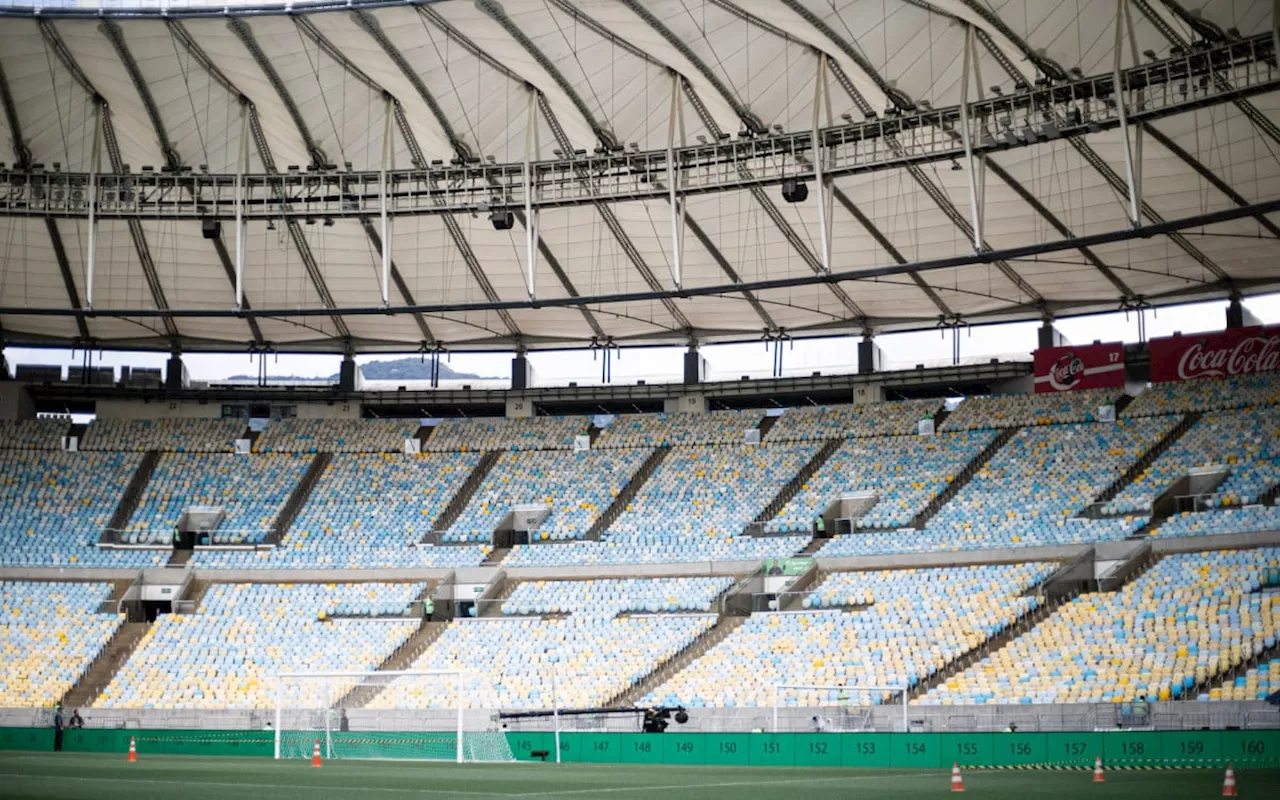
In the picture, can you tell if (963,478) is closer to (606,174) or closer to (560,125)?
(606,174)

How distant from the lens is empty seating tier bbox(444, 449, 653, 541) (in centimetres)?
5647

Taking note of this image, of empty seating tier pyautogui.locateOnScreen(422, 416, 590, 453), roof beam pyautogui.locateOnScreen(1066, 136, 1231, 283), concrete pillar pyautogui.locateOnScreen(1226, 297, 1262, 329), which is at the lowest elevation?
empty seating tier pyautogui.locateOnScreen(422, 416, 590, 453)

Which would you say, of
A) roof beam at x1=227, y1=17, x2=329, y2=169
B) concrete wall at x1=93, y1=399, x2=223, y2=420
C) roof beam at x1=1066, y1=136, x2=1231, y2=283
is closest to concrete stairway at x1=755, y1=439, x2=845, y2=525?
roof beam at x1=1066, y1=136, x2=1231, y2=283

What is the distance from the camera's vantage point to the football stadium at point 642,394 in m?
38.9

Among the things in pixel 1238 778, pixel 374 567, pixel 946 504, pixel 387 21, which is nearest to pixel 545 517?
pixel 374 567

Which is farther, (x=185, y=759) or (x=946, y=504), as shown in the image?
(x=946, y=504)

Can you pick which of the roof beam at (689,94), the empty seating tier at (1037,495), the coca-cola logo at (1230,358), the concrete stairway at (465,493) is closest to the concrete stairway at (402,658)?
the concrete stairway at (465,493)

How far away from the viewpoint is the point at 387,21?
43031mm

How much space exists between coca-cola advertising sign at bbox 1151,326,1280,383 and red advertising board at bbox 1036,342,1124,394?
1.45 metres

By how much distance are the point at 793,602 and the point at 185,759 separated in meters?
21.1

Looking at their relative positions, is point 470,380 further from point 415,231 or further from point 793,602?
point 793,602

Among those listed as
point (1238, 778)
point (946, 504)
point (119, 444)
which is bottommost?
point (1238, 778)

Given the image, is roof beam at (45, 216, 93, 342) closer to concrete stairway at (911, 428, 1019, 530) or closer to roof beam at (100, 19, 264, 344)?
roof beam at (100, 19, 264, 344)

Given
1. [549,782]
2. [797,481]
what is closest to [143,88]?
[797,481]
